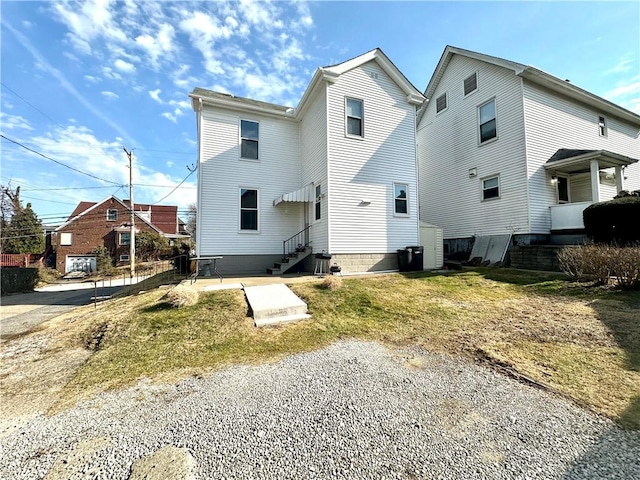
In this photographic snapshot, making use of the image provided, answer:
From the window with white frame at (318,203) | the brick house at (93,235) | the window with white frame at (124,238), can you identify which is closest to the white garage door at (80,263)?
the brick house at (93,235)

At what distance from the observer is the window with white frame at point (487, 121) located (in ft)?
42.2

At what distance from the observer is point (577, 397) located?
2.91m

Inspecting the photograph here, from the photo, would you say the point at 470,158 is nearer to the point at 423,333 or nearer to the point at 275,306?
the point at 423,333

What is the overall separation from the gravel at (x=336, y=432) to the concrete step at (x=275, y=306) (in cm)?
202

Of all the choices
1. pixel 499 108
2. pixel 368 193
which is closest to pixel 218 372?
pixel 368 193

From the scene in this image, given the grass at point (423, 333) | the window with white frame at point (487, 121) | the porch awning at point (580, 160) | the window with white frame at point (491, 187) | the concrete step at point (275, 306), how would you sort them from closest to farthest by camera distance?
the grass at point (423, 333)
the concrete step at point (275, 306)
the porch awning at point (580, 160)
the window with white frame at point (491, 187)
the window with white frame at point (487, 121)

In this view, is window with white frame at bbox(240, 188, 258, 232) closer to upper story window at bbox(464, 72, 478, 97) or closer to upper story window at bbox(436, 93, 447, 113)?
upper story window at bbox(436, 93, 447, 113)

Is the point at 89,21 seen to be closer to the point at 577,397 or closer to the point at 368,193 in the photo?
the point at 368,193

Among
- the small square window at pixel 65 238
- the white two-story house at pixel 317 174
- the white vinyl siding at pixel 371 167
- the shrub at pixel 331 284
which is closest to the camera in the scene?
the shrub at pixel 331 284

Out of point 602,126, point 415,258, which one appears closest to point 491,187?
point 415,258

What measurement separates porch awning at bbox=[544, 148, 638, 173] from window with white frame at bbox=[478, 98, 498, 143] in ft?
8.75

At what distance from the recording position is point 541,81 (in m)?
11.9

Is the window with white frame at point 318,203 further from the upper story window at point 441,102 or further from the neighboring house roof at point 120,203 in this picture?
the neighboring house roof at point 120,203

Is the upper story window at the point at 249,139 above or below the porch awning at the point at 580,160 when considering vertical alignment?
above
